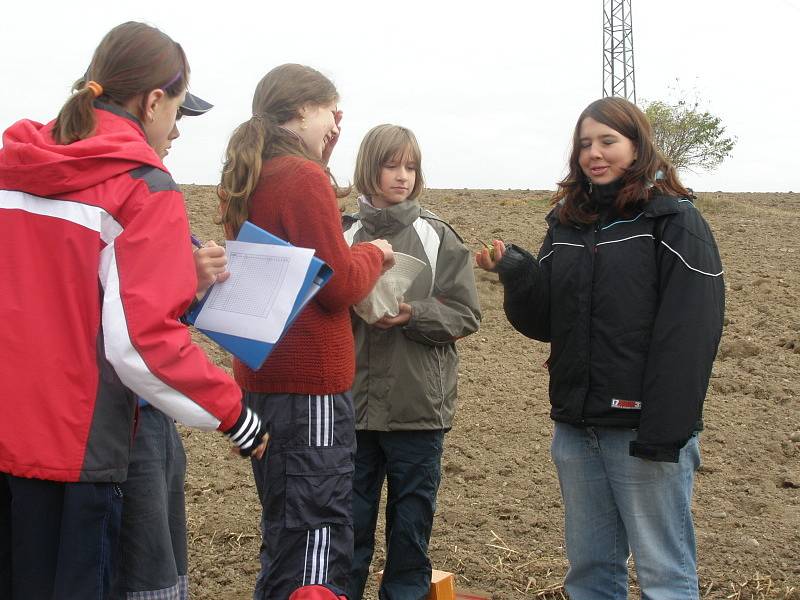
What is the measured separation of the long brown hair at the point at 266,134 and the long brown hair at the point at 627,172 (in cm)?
79

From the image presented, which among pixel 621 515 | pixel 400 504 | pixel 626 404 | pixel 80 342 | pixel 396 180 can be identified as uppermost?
pixel 396 180

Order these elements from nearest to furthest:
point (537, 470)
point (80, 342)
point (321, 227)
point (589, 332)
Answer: point (80, 342), point (321, 227), point (589, 332), point (537, 470)

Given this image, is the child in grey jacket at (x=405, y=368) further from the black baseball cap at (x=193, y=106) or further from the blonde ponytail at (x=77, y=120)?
the blonde ponytail at (x=77, y=120)

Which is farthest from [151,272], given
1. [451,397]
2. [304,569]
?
[451,397]

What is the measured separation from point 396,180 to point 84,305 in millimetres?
1620

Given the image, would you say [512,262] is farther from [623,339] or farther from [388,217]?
[388,217]

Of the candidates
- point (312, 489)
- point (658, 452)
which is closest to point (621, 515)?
point (658, 452)

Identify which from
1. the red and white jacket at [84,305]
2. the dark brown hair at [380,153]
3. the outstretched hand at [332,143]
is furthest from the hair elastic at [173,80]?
the dark brown hair at [380,153]

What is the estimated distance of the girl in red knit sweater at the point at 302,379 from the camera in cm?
277

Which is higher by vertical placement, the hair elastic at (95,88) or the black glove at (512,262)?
the hair elastic at (95,88)

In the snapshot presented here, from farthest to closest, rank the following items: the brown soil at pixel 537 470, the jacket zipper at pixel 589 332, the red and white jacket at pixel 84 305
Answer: the brown soil at pixel 537 470
the jacket zipper at pixel 589 332
the red and white jacket at pixel 84 305

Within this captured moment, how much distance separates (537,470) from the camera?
5.77m

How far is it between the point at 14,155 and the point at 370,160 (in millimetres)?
1631

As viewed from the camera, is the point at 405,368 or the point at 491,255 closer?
the point at 491,255
